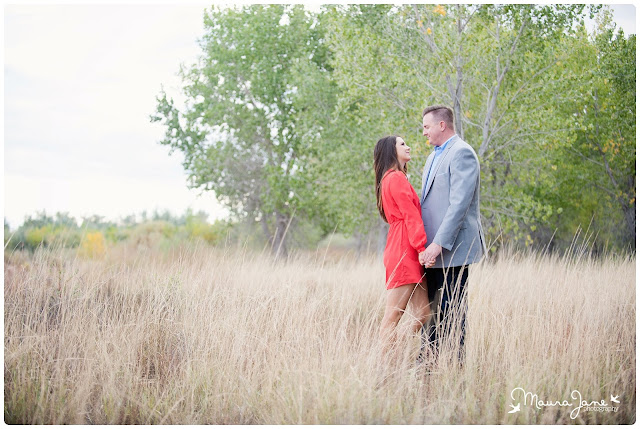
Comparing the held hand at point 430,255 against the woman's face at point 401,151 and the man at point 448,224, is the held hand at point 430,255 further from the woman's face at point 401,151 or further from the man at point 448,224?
the woman's face at point 401,151

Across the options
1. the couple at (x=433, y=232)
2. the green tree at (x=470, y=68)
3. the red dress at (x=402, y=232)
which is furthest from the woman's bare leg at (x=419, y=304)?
the green tree at (x=470, y=68)

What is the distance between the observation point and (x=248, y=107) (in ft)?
53.3

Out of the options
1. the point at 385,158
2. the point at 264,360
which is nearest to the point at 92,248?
the point at 264,360

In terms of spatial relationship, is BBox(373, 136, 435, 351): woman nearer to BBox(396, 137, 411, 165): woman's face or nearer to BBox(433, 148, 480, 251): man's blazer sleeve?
BBox(396, 137, 411, 165): woman's face

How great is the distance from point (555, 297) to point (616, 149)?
7.53 metres

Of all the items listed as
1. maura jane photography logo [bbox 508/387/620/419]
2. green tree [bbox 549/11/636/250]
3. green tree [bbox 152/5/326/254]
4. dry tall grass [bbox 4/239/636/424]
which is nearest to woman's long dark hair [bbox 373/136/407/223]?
dry tall grass [bbox 4/239/636/424]

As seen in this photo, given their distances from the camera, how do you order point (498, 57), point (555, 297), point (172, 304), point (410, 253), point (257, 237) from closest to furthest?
point (410, 253) → point (172, 304) → point (555, 297) → point (498, 57) → point (257, 237)

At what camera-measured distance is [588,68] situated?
9836mm

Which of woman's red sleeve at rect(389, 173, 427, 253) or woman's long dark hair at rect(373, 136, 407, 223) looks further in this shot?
woman's long dark hair at rect(373, 136, 407, 223)

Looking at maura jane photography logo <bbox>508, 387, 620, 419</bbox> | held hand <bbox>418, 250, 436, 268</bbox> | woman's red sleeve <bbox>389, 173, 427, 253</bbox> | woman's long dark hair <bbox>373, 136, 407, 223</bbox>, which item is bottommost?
maura jane photography logo <bbox>508, 387, 620, 419</bbox>

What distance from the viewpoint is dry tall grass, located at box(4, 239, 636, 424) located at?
3533 mm

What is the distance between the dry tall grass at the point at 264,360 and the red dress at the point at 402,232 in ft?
1.65

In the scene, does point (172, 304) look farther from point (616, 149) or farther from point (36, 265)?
point (616, 149)

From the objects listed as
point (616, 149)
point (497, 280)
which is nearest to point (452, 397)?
point (497, 280)
